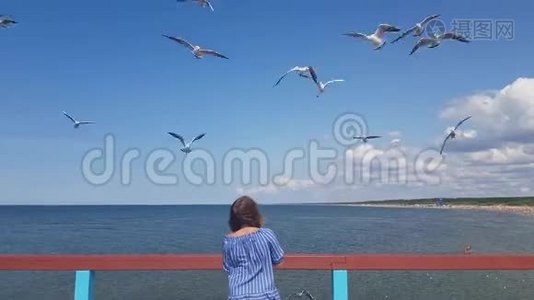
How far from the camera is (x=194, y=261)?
3447mm

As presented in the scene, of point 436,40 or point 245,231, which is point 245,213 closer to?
point 245,231

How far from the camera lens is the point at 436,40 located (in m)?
9.59

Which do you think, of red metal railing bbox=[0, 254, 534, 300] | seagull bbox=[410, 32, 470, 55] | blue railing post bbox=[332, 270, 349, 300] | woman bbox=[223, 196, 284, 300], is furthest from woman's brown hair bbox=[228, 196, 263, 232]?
seagull bbox=[410, 32, 470, 55]

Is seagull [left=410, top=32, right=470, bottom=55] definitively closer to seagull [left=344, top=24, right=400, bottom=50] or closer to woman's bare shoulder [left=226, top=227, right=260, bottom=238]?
seagull [left=344, top=24, right=400, bottom=50]

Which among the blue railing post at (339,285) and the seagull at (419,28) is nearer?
the blue railing post at (339,285)

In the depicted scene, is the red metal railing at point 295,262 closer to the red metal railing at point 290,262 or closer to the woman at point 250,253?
the red metal railing at point 290,262

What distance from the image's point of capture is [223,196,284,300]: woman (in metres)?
3.02

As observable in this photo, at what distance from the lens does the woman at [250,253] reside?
3.02 metres

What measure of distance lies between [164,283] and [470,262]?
15.0 meters

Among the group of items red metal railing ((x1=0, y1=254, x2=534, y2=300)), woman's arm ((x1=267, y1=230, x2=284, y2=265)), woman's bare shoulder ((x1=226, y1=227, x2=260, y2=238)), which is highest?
woman's bare shoulder ((x1=226, y1=227, x2=260, y2=238))

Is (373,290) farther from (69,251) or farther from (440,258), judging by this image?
(69,251)

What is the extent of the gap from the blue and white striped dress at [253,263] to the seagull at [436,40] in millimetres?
7252

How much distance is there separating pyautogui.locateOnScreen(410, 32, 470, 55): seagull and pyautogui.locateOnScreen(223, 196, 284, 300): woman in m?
7.24

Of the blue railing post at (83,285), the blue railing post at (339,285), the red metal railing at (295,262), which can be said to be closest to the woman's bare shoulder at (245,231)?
the red metal railing at (295,262)
